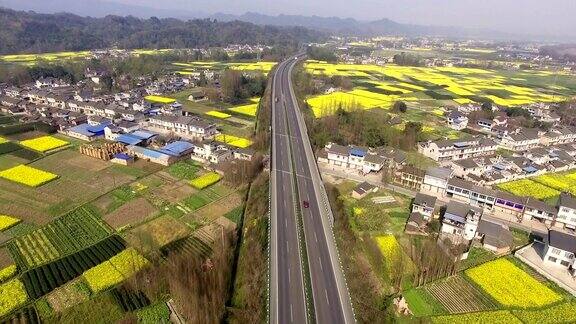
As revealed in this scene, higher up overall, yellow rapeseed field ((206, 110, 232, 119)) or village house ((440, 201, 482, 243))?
yellow rapeseed field ((206, 110, 232, 119))

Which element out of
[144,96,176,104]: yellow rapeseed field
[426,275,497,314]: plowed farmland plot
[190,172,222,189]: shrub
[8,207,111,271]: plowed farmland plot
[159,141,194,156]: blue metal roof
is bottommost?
[426,275,497,314]: plowed farmland plot

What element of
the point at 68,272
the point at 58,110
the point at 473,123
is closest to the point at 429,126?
the point at 473,123

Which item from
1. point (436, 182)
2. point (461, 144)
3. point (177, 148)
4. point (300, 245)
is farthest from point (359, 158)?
point (177, 148)

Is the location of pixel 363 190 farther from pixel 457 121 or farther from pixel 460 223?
pixel 457 121

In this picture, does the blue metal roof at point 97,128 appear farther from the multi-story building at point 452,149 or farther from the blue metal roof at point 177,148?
the multi-story building at point 452,149

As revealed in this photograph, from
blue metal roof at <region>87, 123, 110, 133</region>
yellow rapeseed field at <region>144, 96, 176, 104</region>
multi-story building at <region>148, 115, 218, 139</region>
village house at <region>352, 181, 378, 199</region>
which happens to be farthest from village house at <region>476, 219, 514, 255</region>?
yellow rapeseed field at <region>144, 96, 176, 104</region>

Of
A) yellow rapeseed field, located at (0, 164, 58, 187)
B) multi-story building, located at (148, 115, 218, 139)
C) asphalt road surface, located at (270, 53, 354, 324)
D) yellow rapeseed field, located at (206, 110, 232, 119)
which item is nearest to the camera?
asphalt road surface, located at (270, 53, 354, 324)

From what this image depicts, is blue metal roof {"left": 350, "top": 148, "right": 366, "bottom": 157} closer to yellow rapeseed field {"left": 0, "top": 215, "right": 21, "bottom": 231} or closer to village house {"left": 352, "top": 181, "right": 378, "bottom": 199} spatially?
village house {"left": 352, "top": 181, "right": 378, "bottom": 199}
